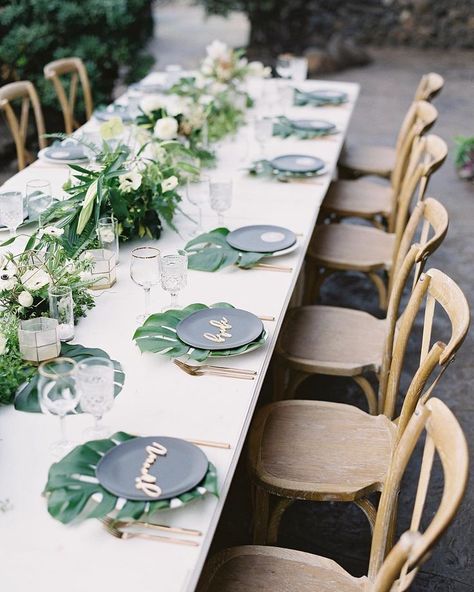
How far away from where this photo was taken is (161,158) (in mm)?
2828

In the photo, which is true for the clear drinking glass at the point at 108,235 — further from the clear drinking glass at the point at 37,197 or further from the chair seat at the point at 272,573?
the chair seat at the point at 272,573

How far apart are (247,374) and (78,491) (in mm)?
558

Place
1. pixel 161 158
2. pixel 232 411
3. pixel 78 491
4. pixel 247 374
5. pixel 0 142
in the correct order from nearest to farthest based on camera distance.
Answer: pixel 78 491 → pixel 232 411 → pixel 247 374 → pixel 161 158 → pixel 0 142

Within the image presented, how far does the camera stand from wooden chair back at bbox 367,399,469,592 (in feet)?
4.17

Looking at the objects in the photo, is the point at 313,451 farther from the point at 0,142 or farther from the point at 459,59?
the point at 459,59

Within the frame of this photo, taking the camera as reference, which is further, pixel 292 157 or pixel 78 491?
pixel 292 157

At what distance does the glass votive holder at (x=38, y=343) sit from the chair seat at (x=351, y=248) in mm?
1710

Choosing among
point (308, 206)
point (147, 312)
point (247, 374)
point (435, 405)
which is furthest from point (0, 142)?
point (435, 405)

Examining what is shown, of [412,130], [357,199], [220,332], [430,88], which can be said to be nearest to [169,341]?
[220,332]

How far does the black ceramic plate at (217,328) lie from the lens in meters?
1.90

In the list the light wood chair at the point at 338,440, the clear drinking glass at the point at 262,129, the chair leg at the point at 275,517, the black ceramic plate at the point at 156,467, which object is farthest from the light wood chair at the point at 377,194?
the black ceramic plate at the point at 156,467

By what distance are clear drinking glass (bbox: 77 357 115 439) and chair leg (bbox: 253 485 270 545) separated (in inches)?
25.3

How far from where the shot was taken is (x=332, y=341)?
2.67 m

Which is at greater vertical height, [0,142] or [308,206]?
[308,206]
